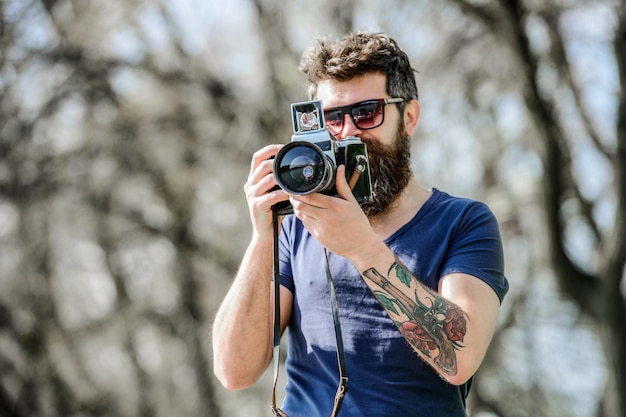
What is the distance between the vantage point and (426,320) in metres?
2.11

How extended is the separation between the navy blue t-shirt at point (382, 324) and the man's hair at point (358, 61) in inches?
15.9

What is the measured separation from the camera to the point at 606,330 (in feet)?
25.8

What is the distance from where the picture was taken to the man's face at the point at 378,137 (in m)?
2.43

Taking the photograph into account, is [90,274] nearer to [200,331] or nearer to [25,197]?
[200,331]

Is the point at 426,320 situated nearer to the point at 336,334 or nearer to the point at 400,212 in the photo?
the point at 336,334

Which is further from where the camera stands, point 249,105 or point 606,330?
point 249,105

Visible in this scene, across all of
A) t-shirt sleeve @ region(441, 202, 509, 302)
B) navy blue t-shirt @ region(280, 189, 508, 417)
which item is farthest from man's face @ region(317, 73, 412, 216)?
t-shirt sleeve @ region(441, 202, 509, 302)

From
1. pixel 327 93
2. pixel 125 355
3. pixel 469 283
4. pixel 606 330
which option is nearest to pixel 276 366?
pixel 469 283

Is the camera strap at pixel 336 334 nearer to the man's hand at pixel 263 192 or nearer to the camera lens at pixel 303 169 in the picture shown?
the man's hand at pixel 263 192

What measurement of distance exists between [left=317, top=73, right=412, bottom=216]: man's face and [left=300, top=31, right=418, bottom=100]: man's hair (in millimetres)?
26

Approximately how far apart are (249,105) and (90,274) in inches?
139

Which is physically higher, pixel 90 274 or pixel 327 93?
pixel 327 93

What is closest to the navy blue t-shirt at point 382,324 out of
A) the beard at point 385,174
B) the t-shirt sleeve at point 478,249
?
the t-shirt sleeve at point 478,249

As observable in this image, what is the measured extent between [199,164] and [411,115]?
7696 mm
